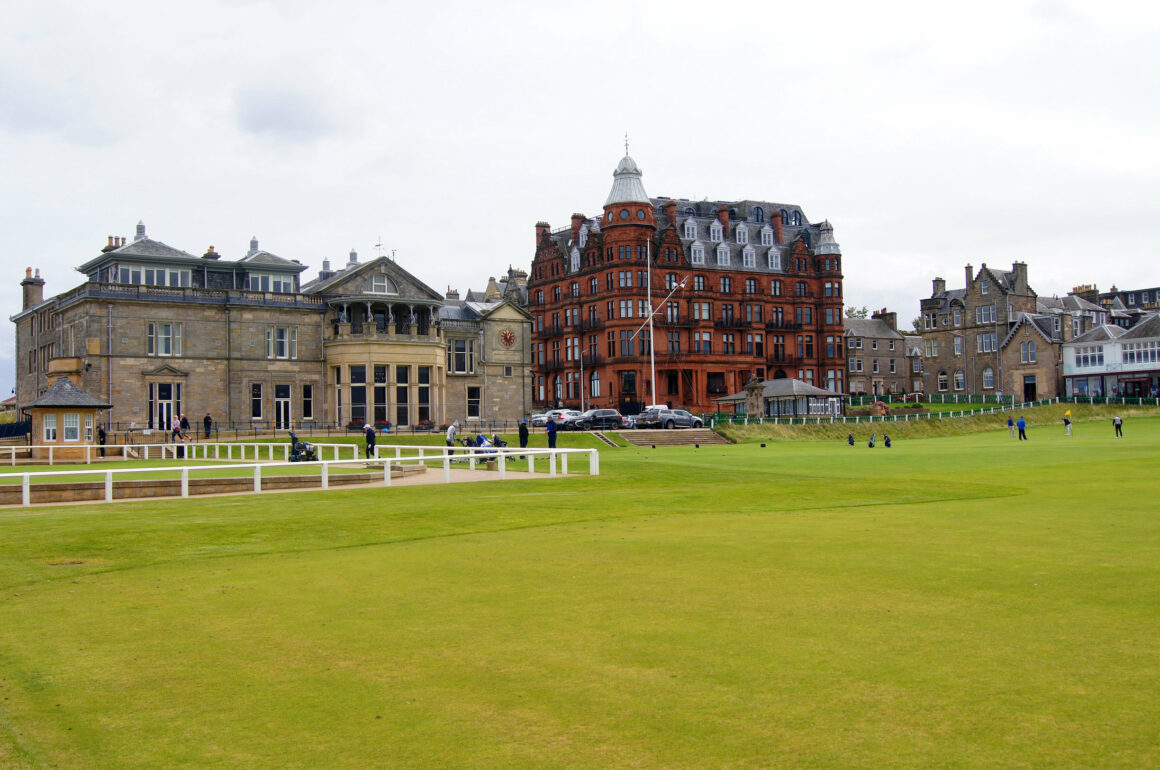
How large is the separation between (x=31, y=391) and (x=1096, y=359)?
96.5 meters

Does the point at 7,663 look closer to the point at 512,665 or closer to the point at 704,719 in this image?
the point at 512,665

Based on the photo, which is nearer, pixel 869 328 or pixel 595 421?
pixel 595 421

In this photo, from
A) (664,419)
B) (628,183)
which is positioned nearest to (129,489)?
(664,419)

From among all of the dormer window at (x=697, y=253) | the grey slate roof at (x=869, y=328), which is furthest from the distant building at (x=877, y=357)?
the dormer window at (x=697, y=253)

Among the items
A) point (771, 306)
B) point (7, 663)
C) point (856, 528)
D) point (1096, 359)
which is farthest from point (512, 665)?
point (1096, 359)

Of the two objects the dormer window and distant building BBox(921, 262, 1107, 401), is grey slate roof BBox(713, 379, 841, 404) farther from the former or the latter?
distant building BBox(921, 262, 1107, 401)

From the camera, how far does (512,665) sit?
839 cm

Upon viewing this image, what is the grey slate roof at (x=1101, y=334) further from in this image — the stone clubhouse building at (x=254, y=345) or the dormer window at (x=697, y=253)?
the stone clubhouse building at (x=254, y=345)

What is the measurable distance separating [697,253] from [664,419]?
32.8m

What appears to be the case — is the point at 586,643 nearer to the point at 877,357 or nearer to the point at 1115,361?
the point at 1115,361

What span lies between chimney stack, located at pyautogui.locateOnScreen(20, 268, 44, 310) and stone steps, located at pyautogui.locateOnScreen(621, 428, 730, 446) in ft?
153

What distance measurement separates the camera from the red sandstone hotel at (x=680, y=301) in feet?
295

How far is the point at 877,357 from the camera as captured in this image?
122 metres

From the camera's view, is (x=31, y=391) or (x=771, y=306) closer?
(x=31, y=391)
